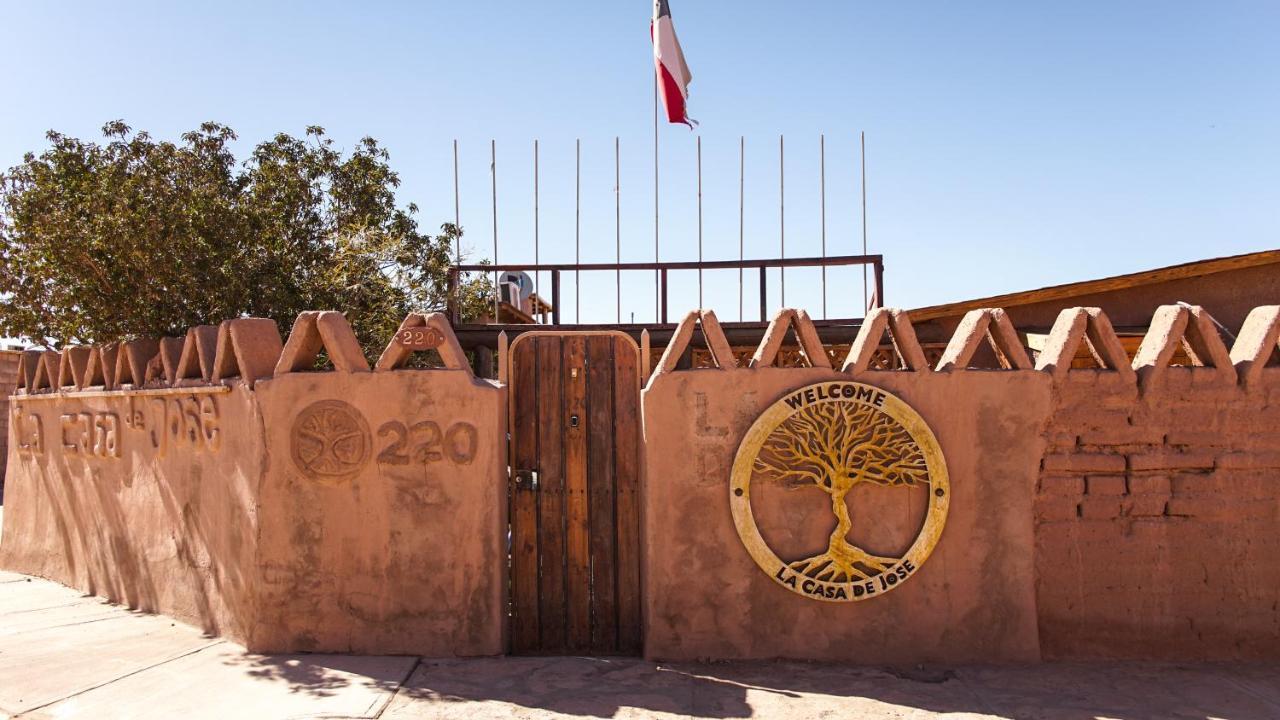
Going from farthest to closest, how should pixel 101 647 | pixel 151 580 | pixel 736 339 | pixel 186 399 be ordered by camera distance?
pixel 736 339, pixel 151 580, pixel 186 399, pixel 101 647

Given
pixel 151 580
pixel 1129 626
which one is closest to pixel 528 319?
pixel 151 580

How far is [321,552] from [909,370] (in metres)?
4.03

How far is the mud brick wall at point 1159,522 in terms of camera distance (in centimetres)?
559

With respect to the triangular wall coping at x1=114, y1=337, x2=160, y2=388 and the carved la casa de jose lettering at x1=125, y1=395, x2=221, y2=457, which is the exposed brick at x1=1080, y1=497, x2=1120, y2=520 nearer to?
the carved la casa de jose lettering at x1=125, y1=395, x2=221, y2=457

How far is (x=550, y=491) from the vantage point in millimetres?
6012

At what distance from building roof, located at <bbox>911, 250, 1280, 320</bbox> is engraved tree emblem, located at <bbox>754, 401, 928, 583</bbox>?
4941 millimetres

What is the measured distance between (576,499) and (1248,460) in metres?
4.39

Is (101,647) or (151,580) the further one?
(151,580)

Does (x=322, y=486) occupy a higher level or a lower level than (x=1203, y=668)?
higher

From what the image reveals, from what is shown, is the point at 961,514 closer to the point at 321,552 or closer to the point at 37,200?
the point at 321,552

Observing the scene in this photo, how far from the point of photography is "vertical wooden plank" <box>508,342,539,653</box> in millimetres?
5938

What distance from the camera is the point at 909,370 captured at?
564cm

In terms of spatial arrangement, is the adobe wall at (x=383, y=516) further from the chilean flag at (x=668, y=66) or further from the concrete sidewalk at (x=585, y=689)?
the chilean flag at (x=668, y=66)

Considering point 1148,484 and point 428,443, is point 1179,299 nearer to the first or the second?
point 1148,484
